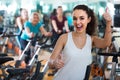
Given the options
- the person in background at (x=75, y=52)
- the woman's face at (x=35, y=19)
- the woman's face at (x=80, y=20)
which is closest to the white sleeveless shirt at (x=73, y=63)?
the person in background at (x=75, y=52)

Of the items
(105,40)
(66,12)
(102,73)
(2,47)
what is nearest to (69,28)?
(66,12)

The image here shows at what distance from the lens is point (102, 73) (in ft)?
15.5

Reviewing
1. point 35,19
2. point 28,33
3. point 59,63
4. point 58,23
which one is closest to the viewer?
point 59,63

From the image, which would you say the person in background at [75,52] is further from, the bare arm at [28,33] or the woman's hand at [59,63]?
the bare arm at [28,33]

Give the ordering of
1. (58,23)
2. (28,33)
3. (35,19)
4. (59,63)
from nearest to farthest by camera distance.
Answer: (59,63), (28,33), (35,19), (58,23)

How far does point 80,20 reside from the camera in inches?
86.0

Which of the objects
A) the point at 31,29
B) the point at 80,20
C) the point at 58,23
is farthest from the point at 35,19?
the point at 80,20

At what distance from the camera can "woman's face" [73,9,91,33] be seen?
2.17 metres

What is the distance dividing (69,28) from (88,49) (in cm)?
583

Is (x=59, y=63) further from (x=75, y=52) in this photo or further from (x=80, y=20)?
(x=80, y=20)

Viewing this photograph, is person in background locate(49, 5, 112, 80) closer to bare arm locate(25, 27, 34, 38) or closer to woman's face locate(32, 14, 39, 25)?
bare arm locate(25, 27, 34, 38)

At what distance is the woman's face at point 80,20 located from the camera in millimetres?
2170

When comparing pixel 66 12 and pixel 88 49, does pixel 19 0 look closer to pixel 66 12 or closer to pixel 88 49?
pixel 66 12

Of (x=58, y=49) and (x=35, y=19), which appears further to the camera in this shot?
(x=35, y=19)
